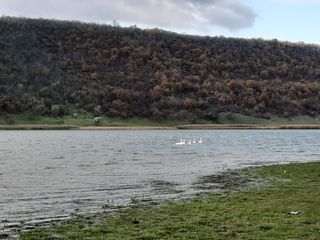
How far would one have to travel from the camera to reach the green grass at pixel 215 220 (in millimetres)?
16766

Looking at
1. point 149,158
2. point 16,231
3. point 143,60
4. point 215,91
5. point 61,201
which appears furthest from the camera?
point 143,60

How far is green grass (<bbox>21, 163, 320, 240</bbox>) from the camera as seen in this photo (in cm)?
1677

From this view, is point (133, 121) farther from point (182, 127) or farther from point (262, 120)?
point (262, 120)

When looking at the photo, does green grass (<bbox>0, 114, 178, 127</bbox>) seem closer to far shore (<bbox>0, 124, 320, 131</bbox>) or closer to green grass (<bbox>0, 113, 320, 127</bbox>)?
green grass (<bbox>0, 113, 320, 127</bbox>)

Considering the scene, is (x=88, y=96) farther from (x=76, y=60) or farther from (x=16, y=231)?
(x=16, y=231)

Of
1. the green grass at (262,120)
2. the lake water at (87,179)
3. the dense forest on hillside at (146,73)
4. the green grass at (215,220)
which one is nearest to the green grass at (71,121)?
the dense forest on hillside at (146,73)

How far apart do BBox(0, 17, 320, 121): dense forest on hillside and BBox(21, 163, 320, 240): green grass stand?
112584 mm

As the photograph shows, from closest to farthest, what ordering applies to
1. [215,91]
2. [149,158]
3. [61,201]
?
[61,201]
[149,158]
[215,91]

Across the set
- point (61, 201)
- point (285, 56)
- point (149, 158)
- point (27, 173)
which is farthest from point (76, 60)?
point (61, 201)

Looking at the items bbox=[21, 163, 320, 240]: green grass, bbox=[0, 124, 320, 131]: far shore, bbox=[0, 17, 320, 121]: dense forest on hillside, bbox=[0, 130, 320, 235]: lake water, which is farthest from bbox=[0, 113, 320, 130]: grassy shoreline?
bbox=[21, 163, 320, 240]: green grass

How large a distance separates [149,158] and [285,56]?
142 metres

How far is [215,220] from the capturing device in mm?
18906

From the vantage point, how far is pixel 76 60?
163875mm

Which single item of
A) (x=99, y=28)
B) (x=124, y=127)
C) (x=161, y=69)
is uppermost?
(x=99, y=28)
